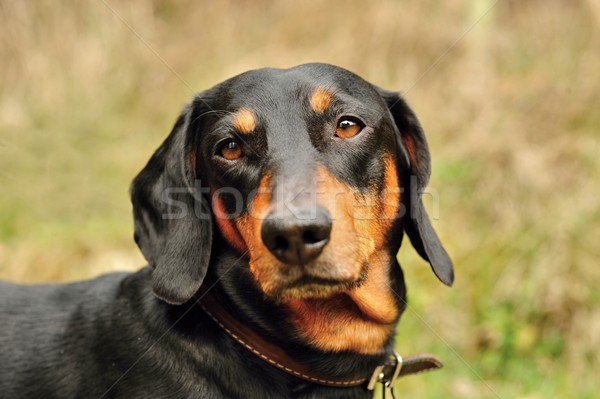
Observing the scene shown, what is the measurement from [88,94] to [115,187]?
1735mm

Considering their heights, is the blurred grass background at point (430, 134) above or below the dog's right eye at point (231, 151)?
below

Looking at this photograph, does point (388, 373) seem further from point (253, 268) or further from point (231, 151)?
point (231, 151)

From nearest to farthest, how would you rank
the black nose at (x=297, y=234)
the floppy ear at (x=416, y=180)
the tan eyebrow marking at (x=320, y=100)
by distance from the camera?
the black nose at (x=297, y=234) → the tan eyebrow marking at (x=320, y=100) → the floppy ear at (x=416, y=180)

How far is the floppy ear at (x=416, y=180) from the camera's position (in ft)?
10.7

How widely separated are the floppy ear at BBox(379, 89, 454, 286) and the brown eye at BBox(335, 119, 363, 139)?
34 centimetres

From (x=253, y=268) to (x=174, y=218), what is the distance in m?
0.55

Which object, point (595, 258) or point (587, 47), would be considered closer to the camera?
point (595, 258)

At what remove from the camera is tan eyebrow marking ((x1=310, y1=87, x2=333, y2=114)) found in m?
3.01

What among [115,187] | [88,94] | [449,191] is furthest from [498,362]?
[88,94]

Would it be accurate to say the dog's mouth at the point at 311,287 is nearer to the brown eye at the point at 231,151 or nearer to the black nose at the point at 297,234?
the black nose at the point at 297,234

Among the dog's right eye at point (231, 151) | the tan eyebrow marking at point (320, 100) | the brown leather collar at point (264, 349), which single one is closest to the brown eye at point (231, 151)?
the dog's right eye at point (231, 151)

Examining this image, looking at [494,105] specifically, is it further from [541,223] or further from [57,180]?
[57,180]

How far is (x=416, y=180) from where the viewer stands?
3.35 m

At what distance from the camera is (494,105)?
274 inches
